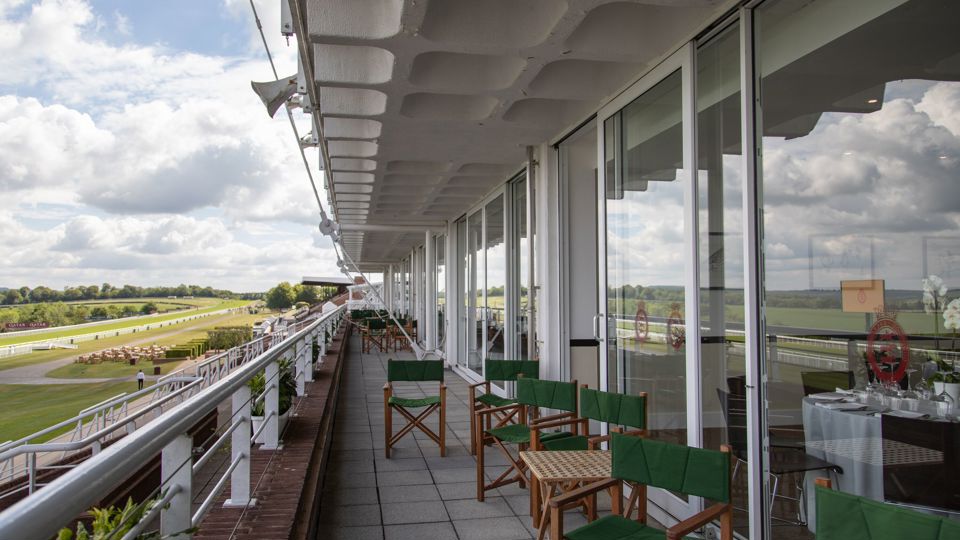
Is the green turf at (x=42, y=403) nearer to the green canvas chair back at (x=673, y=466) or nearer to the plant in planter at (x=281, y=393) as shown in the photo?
the plant in planter at (x=281, y=393)

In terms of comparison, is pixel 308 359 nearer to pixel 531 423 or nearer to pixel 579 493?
pixel 531 423

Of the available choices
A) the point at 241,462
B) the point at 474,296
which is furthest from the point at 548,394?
the point at 474,296

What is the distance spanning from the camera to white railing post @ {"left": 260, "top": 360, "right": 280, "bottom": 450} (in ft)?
11.7

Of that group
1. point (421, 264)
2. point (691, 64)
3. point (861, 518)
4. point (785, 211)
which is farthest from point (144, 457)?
point (421, 264)

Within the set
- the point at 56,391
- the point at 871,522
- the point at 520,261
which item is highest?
the point at 520,261

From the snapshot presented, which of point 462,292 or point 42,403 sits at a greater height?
point 462,292

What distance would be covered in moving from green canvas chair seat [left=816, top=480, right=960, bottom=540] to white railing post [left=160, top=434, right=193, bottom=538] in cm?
159

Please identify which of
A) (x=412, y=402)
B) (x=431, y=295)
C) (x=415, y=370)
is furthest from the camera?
(x=431, y=295)

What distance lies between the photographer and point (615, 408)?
340 cm

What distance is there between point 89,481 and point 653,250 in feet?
10.7

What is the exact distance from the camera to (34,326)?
6925cm

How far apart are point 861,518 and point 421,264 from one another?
45.9ft

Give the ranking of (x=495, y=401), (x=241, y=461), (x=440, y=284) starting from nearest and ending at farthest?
(x=241, y=461) → (x=495, y=401) → (x=440, y=284)

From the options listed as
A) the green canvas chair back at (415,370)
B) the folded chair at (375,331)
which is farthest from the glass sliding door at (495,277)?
the folded chair at (375,331)
